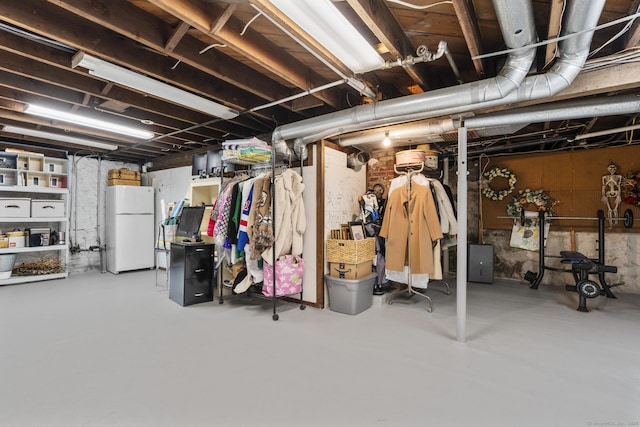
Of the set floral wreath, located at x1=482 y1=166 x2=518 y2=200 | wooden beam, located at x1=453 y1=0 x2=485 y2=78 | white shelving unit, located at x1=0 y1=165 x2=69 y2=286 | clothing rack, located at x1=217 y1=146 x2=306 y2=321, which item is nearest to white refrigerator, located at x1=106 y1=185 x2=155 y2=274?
white shelving unit, located at x1=0 y1=165 x2=69 y2=286

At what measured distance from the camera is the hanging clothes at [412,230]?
395 cm

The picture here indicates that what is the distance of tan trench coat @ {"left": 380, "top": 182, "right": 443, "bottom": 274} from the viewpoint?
13.0 feet

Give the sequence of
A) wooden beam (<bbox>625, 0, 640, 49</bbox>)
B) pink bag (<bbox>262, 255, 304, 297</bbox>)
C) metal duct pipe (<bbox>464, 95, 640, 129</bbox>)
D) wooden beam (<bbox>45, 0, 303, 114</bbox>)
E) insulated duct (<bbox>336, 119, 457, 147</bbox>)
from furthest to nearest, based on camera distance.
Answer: pink bag (<bbox>262, 255, 304, 297</bbox>), insulated duct (<bbox>336, 119, 457, 147</bbox>), metal duct pipe (<bbox>464, 95, 640, 129</bbox>), wooden beam (<bbox>45, 0, 303, 114</bbox>), wooden beam (<bbox>625, 0, 640, 49</bbox>)

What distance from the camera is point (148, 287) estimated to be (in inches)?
206

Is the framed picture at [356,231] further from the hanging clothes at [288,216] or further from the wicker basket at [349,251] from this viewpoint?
the hanging clothes at [288,216]

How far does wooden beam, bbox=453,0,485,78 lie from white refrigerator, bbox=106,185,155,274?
267 inches

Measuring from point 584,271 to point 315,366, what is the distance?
3807mm

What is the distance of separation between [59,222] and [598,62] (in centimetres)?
870

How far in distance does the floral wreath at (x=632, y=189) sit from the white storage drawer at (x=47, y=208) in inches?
396

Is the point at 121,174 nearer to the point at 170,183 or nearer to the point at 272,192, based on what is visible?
the point at 170,183

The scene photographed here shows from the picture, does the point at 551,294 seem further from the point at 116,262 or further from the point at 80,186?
the point at 80,186

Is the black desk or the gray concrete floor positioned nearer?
the gray concrete floor

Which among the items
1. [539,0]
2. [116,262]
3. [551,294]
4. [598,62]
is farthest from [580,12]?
[116,262]

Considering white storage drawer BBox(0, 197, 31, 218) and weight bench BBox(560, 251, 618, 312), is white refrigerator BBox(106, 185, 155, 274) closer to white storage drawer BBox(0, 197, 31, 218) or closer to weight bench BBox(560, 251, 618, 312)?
white storage drawer BBox(0, 197, 31, 218)
